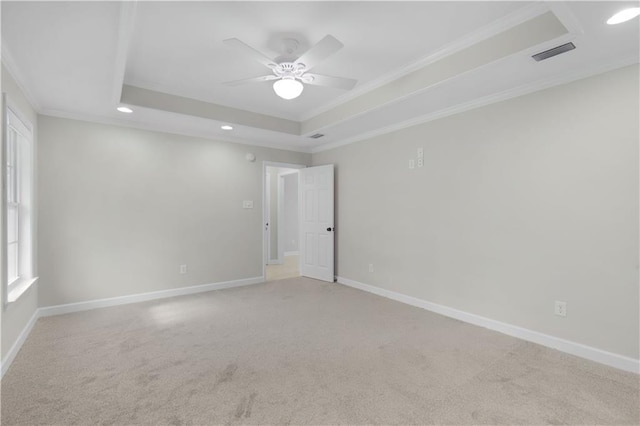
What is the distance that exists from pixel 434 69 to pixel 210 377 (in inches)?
125

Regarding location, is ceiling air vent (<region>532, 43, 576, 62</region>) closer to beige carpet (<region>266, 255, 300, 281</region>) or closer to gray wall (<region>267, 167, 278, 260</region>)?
beige carpet (<region>266, 255, 300, 281</region>)

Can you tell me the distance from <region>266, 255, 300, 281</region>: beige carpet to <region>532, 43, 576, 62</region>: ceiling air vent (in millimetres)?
4567

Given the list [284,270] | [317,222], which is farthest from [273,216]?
[317,222]

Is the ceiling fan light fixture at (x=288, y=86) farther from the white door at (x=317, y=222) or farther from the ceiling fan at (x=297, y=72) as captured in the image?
the white door at (x=317, y=222)

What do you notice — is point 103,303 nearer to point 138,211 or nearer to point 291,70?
point 138,211

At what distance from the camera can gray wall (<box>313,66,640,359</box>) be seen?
95.6 inches

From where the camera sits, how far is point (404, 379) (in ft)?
7.32

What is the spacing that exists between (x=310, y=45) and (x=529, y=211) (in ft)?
8.25

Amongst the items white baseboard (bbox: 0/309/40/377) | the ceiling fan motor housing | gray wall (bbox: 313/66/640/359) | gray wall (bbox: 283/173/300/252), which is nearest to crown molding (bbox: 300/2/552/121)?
gray wall (bbox: 313/66/640/359)

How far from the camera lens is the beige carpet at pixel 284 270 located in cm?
569

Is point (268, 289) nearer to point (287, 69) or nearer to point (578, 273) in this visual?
point (287, 69)

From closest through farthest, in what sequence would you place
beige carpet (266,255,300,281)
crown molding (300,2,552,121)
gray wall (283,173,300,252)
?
crown molding (300,2,552,121), beige carpet (266,255,300,281), gray wall (283,173,300,252)

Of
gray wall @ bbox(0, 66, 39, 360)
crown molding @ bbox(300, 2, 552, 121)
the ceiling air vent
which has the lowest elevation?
gray wall @ bbox(0, 66, 39, 360)

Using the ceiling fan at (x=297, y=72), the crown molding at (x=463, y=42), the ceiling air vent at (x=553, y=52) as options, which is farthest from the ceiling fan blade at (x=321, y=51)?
the ceiling air vent at (x=553, y=52)
